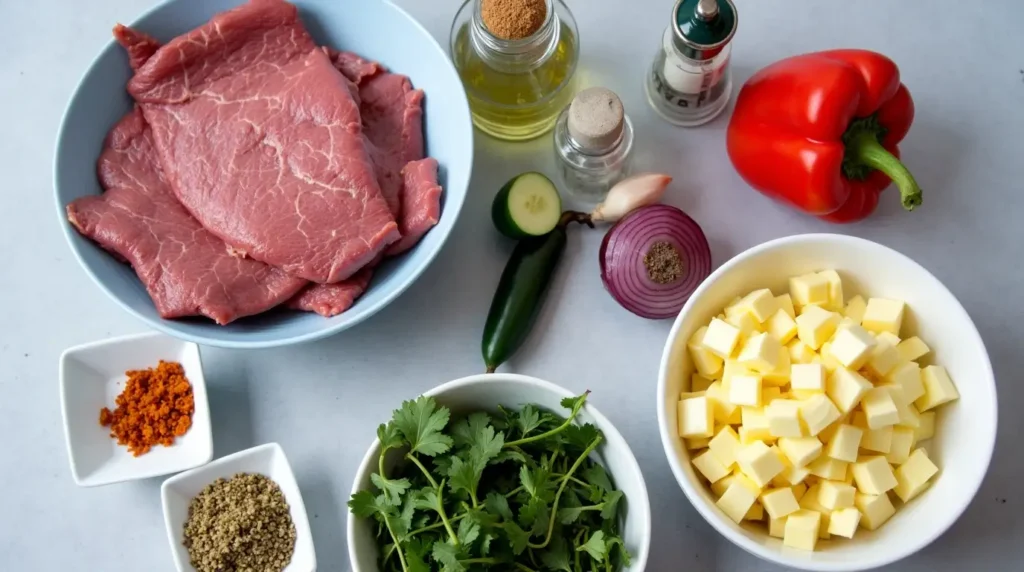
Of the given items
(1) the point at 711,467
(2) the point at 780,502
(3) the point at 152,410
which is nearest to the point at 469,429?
(1) the point at 711,467

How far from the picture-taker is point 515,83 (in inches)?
64.3

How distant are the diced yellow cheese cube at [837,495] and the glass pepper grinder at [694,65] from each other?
2.48ft

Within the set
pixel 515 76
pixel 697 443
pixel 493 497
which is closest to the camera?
pixel 493 497

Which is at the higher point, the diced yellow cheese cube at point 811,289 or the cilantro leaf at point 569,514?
the diced yellow cheese cube at point 811,289

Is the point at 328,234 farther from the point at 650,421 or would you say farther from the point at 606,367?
the point at 650,421

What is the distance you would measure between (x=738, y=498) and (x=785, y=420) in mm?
156

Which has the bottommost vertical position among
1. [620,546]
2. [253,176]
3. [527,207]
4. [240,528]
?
[240,528]

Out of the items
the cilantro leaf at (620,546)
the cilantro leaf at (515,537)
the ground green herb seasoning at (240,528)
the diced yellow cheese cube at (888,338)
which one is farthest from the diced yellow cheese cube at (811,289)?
the ground green herb seasoning at (240,528)

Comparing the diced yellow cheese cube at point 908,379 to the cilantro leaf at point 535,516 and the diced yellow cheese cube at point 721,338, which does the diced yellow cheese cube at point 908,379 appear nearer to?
the diced yellow cheese cube at point 721,338

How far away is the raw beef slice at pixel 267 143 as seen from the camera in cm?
147

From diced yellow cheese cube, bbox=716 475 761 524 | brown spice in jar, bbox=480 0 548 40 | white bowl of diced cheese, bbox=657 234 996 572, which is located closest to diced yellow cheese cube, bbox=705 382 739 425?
white bowl of diced cheese, bbox=657 234 996 572

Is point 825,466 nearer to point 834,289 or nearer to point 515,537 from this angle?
point 834,289

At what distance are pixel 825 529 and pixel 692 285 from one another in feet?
1.59

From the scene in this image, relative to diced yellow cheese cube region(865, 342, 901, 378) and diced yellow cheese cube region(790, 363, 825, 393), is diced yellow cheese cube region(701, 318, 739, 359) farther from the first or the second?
diced yellow cheese cube region(865, 342, 901, 378)
